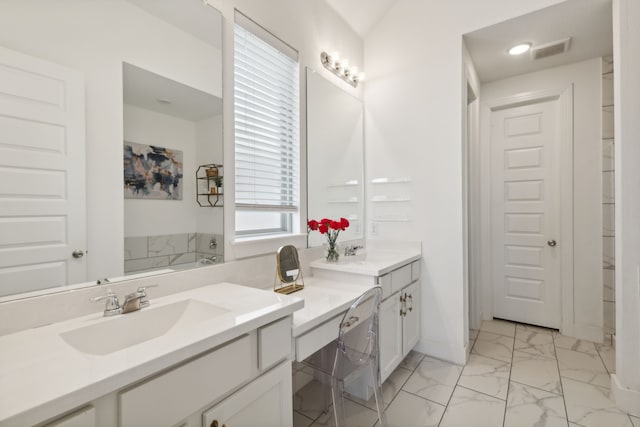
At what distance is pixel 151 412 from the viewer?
78 centimetres

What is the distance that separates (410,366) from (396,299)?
0.65 metres

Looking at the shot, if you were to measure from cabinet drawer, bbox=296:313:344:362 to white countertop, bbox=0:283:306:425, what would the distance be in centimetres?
22

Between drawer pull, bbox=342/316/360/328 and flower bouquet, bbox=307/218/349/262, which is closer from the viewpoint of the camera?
drawer pull, bbox=342/316/360/328

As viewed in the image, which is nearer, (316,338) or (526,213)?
(316,338)

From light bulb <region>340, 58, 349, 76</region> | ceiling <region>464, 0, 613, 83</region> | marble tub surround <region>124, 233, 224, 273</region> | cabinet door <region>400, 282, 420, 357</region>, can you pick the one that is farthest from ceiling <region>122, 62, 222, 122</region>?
ceiling <region>464, 0, 613, 83</region>

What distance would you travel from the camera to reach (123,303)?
120 cm

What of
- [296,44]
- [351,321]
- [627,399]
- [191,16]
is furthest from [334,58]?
[627,399]

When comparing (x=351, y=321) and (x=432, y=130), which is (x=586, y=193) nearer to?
(x=432, y=130)

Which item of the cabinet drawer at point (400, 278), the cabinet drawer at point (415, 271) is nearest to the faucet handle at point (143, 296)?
the cabinet drawer at point (400, 278)

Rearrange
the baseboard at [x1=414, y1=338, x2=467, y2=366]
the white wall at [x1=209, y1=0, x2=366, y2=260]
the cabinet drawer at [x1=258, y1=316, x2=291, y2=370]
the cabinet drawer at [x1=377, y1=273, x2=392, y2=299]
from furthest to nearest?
the baseboard at [x1=414, y1=338, x2=467, y2=366]
the cabinet drawer at [x1=377, y1=273, x2=392, y2=299]
the white wall at [x1=209, y1=0, x2=366, y2=260]
the cabinet drawer at [x1=258, y1=316, x2=291, y2=370]

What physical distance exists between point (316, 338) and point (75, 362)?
0.89 meters

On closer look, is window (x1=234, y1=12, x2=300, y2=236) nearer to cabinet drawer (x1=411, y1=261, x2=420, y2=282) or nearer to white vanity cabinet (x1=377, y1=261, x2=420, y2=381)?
white vanity cabinet (x1=377, y1=261, x2=420, y2=381)

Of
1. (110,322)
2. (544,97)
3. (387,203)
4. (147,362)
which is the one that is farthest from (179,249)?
(544,97)

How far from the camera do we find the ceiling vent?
2.50m
